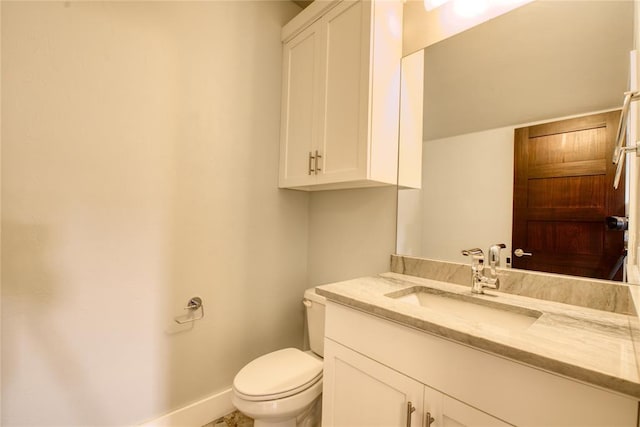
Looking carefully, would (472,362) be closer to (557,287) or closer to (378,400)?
(378,400)

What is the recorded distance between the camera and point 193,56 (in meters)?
1.42

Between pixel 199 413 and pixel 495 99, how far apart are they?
211cm

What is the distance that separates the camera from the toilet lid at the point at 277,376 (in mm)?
1142

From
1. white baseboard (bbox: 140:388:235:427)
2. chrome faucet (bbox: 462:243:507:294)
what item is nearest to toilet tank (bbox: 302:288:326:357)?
white baseboard (bbox: 140:388:235:427)

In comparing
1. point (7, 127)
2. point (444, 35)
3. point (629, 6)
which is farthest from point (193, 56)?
point (629, 6)

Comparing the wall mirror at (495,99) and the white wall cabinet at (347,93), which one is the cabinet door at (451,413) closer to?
the wall mirror at (495,99)

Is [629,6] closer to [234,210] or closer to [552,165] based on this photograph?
[552,165]

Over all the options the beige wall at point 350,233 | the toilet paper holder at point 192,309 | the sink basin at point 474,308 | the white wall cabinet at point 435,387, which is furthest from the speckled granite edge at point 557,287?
the toilet paper holder at point 192,309

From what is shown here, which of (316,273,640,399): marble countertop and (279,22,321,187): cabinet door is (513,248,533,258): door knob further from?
(279,22,321,187): cabinet door

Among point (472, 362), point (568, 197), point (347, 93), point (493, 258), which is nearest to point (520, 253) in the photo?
point (493, 258)

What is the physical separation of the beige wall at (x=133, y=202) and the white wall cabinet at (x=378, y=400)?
2.57 feet

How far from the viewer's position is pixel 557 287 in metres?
0.98

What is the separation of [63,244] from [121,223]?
0.21m

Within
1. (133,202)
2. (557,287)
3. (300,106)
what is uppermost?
(300,106)
